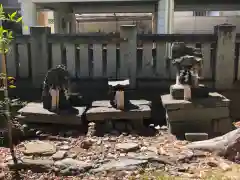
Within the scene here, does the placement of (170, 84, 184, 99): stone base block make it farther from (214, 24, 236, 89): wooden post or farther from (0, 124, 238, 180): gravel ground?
(214, 24, 236, 89): wooden post

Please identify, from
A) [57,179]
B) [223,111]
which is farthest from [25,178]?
[223,111]

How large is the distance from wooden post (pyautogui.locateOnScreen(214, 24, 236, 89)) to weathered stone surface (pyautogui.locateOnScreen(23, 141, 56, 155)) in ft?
13.1

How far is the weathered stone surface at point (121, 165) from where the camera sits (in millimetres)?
4246

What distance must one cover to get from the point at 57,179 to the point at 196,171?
1.86 m

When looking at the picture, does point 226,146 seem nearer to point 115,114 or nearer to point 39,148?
point 115,114

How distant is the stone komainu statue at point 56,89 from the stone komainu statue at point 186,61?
7.19 feet

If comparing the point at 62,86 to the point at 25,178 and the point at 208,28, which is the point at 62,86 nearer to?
the point at 25,178

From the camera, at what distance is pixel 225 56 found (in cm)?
689

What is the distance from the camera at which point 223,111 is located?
5973 mm

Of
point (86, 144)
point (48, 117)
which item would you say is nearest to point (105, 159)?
point (86, 144)

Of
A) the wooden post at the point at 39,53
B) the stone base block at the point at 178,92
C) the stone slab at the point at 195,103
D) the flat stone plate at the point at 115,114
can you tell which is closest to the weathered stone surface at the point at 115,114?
the flat stone plate at the point at 115,114

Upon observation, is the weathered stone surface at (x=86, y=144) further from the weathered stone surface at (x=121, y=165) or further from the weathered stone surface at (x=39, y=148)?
the weathered stone surface at (x=121, y=165)

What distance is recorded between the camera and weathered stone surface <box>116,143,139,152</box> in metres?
4.92

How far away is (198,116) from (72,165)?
8.89 ft
